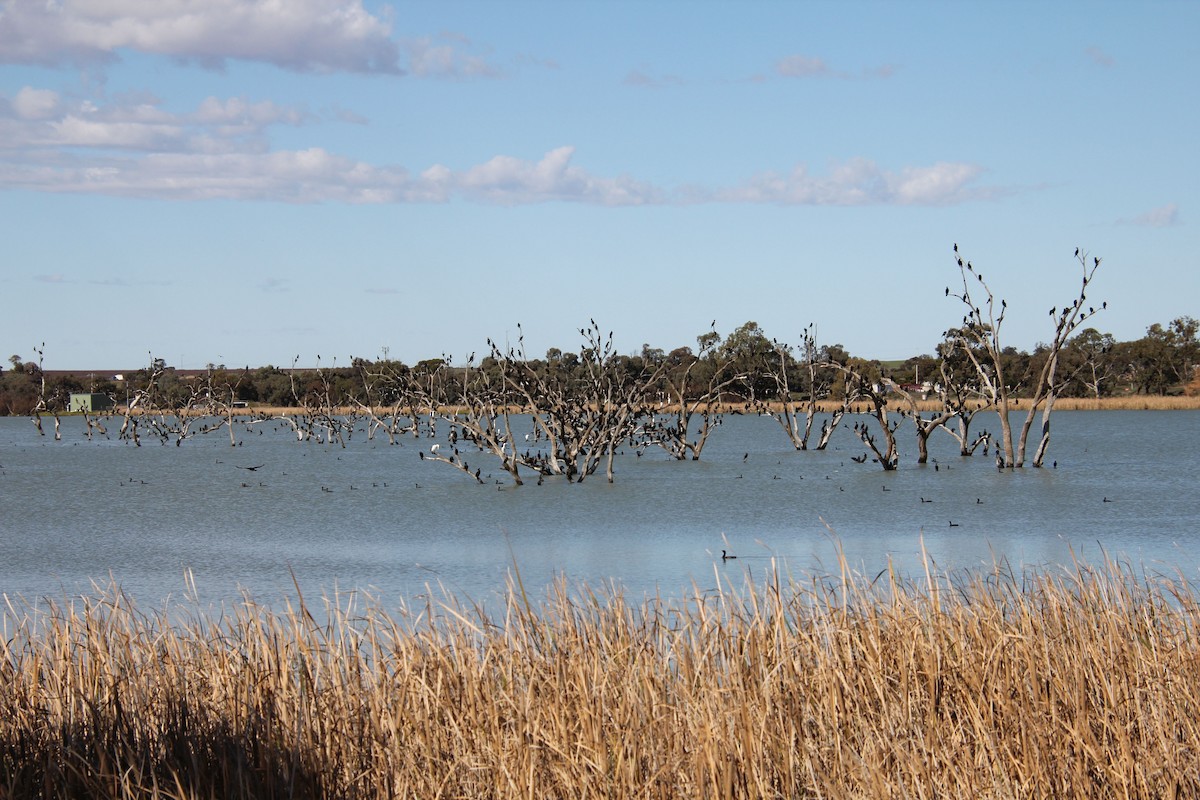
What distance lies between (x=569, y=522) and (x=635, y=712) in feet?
53.3

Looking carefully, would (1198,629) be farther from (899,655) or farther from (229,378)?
(229,378)

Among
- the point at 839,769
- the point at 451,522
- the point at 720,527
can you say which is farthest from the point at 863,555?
the point at 839,769

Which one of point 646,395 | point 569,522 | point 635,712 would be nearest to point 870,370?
point 646,395

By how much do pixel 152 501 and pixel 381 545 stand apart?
1119cm

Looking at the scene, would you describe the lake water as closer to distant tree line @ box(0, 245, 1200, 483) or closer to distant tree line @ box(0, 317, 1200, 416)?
distant tree line @ box(0, 245, 1200, 483)

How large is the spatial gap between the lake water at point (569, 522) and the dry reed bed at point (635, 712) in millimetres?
965

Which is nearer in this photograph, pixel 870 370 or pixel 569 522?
pixel 569 522

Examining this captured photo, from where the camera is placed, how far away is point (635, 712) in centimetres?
647

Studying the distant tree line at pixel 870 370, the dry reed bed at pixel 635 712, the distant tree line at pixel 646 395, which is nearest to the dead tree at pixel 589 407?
the distant tree line at pixel 646 395

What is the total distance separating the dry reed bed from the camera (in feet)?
19.8

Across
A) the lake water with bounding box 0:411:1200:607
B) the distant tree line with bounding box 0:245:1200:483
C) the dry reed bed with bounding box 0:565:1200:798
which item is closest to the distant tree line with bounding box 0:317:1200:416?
the distant tree line with bounding box 0:245:1200:483

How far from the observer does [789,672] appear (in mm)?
7086

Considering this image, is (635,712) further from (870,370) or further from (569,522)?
Answer: (870,370)

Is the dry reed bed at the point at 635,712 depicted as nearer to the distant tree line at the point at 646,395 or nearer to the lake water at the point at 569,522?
the lake water at the point at 569,522
